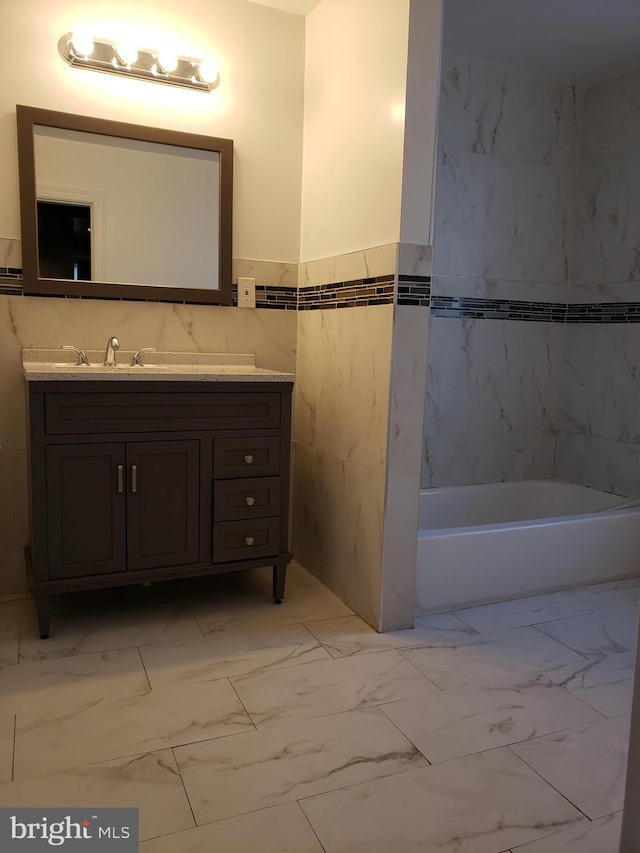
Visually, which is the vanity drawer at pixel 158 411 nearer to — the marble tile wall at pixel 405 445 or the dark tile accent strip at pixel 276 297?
the marble tile wall at pixel 405 445

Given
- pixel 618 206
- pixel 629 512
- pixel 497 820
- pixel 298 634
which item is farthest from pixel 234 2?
pixel 497 820

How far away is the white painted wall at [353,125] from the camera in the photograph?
221 centimetres

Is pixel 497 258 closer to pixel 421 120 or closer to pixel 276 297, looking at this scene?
pixel 276 297

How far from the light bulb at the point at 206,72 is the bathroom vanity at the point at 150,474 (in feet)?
3.84

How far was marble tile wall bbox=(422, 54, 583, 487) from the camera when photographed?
10.4ft

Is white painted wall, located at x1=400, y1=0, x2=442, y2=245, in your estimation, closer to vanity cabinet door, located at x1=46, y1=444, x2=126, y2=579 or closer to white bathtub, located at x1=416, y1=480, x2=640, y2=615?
white bathtub, located at x1=416, y1=480, x2=640, y2=615

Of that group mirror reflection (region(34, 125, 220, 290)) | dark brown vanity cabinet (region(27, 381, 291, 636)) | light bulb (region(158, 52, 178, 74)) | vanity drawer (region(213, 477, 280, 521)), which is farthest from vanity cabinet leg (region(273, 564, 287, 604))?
light bulb (region(158, 52, 178, 74))

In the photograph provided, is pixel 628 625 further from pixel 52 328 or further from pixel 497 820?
pixel 52 328

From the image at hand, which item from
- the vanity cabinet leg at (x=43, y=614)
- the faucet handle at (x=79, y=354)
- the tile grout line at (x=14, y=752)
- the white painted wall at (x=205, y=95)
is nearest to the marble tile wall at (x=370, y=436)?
the white painted wall at (x=205, y=95)

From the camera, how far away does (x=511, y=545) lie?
2654 mm

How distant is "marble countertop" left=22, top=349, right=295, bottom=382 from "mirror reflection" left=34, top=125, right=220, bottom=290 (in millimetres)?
283

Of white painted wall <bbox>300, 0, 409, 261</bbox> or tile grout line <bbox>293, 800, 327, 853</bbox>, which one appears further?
white painted wall <bbox>300, 0, 409, 261</bbox>

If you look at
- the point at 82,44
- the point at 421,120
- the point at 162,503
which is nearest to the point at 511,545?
the point at 162,503

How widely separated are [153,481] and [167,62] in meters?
1.56
